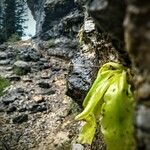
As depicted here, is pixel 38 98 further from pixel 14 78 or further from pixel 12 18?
pixel 12 18

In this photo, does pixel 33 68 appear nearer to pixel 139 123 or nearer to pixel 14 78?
pixel 14 78

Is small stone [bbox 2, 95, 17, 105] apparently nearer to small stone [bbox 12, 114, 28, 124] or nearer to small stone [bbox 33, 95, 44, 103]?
small stone [bbox 33, 95, 44, 103]

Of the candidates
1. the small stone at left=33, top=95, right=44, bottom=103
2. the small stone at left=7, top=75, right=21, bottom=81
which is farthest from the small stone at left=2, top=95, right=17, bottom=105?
the small stone at left=7, top=75, right=21, bottom=81

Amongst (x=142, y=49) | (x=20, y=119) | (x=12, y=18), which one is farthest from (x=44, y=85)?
(x=12, y=18)

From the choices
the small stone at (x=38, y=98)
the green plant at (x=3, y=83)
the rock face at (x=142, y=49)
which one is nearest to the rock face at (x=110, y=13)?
the rock face at (x=142, y=49)

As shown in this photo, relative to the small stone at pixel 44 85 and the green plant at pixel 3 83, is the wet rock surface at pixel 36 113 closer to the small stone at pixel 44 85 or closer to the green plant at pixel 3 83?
the small stone at pixel 44 85

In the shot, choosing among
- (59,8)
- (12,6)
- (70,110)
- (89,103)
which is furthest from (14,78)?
(12,6)
